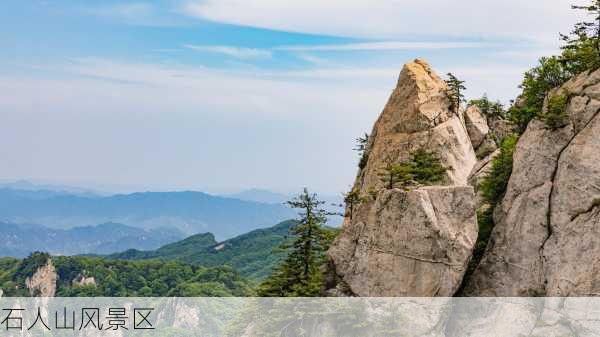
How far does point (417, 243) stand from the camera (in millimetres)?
34281

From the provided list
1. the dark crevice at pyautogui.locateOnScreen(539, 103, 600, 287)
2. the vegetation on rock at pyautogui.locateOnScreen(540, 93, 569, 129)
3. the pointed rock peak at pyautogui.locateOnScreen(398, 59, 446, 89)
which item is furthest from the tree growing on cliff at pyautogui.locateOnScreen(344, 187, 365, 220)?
the vegetation on rock at pyautogui.locateOnScreen(540, 93, 569, 129)

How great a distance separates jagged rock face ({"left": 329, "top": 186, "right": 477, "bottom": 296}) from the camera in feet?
110

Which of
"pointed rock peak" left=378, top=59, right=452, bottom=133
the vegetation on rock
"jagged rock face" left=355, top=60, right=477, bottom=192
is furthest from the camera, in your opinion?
"pointed rock peak" left=378, top=59, right=452, bottom=133

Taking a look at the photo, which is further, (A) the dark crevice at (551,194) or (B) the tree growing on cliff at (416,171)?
(B) the tree growing on cliff at (416,171)

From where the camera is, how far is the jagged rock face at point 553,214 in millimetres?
29531

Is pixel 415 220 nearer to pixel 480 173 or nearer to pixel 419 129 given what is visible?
pixel 480 173

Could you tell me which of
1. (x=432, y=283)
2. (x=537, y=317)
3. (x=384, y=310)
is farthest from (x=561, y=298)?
(x=384, y=310)

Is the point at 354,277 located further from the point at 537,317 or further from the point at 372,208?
the point at 537,317

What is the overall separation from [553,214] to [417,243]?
7.54 meters

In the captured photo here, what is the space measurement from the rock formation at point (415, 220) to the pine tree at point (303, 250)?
1.51 m

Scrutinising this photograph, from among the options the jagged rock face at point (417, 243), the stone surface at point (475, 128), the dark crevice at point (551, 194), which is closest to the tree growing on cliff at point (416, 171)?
the jagged rock face at point (417, 243)

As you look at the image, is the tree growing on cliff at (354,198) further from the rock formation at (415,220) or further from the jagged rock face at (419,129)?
the jagged rock face at (419,129)

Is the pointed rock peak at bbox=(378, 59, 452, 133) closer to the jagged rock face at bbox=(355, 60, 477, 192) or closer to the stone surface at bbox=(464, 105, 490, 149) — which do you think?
the jagged rock face at bbox=(355, 60, 477, 192)

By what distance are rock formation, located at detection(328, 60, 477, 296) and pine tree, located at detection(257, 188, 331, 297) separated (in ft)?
4.96
